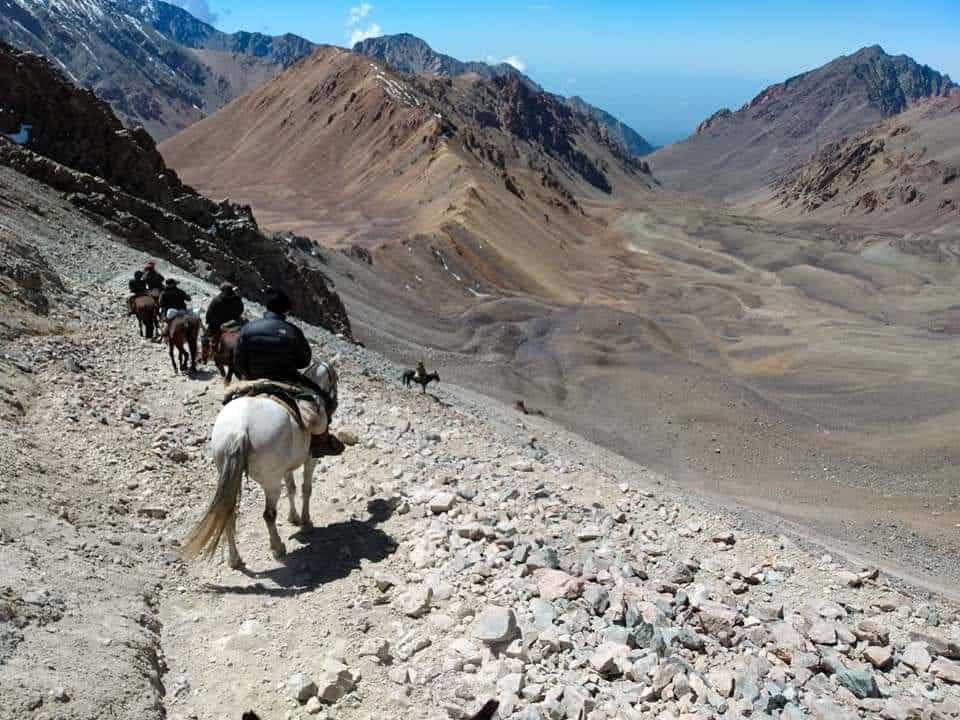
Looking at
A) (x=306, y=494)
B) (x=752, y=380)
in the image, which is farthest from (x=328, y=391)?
(x=752, y=380)

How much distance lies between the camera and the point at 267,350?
8711 mm

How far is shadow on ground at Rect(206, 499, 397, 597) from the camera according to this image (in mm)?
7969

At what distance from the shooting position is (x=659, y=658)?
20.9 ft

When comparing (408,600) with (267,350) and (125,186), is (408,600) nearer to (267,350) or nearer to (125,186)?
(267,350)

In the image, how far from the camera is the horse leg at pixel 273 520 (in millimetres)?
8320

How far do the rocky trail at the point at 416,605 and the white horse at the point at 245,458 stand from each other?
508 millimetres

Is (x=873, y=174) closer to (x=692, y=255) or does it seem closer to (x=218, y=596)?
(x=692, y=255)

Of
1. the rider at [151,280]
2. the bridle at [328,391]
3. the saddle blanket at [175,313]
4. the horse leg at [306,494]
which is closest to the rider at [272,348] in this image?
the bridle at [328,391]

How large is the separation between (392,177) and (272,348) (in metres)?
98.6

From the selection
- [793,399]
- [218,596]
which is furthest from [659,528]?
[793,399]

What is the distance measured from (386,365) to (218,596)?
19.7 m

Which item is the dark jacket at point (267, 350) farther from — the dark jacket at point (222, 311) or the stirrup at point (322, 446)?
the dark jacket at point (222, 311)

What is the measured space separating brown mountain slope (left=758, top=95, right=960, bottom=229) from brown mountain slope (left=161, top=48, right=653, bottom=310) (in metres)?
49.2

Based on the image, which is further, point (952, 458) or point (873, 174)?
point (873, 174)
